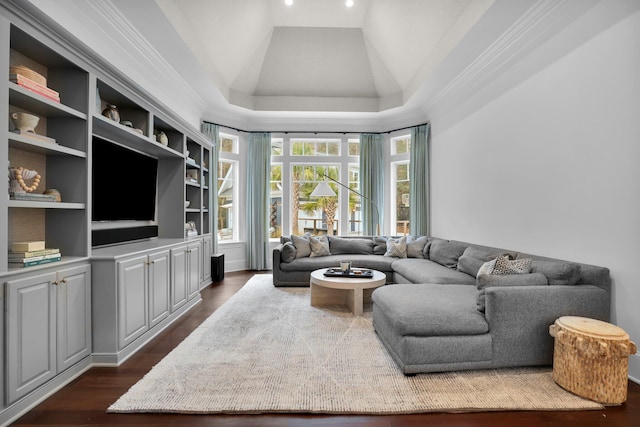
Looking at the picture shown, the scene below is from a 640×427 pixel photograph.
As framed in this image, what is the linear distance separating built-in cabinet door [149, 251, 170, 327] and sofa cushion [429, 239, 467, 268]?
11.7ft

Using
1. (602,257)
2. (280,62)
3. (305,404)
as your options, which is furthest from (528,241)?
(280,62)

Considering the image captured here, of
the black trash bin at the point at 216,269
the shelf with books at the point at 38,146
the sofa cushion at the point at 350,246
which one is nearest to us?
the shelf with books at the point at 38,146

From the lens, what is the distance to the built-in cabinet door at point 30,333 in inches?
72.0

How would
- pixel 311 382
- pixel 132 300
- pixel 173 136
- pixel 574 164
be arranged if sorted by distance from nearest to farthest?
pixel 311 382, pixel 132 300, pixel 574 164, pixel 173 136

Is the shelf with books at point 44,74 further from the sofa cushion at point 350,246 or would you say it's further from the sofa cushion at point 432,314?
the sofa cushion at point 350,246

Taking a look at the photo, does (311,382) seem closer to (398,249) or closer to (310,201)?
(398,249)

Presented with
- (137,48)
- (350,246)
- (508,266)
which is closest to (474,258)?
(508,266)

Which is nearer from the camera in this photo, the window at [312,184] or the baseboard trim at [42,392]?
the baseboard trim at [42,392]

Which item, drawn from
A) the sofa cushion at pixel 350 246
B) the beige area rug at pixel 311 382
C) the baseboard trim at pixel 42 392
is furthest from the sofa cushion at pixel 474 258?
the baseboard trim at pixel 42 392

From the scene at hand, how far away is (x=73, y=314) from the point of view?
90.9 inches

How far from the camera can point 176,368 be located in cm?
242

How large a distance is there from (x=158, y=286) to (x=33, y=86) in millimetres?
1940

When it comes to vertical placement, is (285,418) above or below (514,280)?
below

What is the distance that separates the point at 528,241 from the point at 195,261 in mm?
3962
